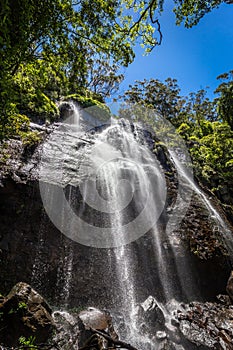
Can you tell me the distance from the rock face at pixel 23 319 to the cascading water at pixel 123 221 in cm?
322

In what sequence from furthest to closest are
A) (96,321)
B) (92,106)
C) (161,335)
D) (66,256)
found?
(92,106), (66,256), (161,335), (96,321)

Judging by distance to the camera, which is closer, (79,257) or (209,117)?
(79,257)

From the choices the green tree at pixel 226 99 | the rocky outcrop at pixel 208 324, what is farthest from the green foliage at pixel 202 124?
the rocky outcrop at pixel 208 324

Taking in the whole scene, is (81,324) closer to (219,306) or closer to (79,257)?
(79,257)

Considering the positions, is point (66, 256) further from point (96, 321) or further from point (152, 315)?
point (152, 315)

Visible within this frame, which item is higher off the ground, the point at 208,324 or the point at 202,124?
the point at 202,124

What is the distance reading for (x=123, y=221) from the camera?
1030 centimetres

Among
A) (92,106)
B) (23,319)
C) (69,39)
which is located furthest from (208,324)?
(92,106)

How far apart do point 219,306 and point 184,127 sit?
1731 centimetres

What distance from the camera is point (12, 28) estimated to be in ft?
14.2

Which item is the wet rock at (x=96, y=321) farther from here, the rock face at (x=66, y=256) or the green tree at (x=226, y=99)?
the green tree at (x=226, y=99)

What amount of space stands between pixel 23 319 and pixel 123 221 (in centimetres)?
597

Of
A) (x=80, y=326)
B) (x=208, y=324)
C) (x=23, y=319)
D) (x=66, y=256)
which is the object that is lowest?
(x=208, y=324)

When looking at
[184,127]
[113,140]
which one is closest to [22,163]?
[113,140]
